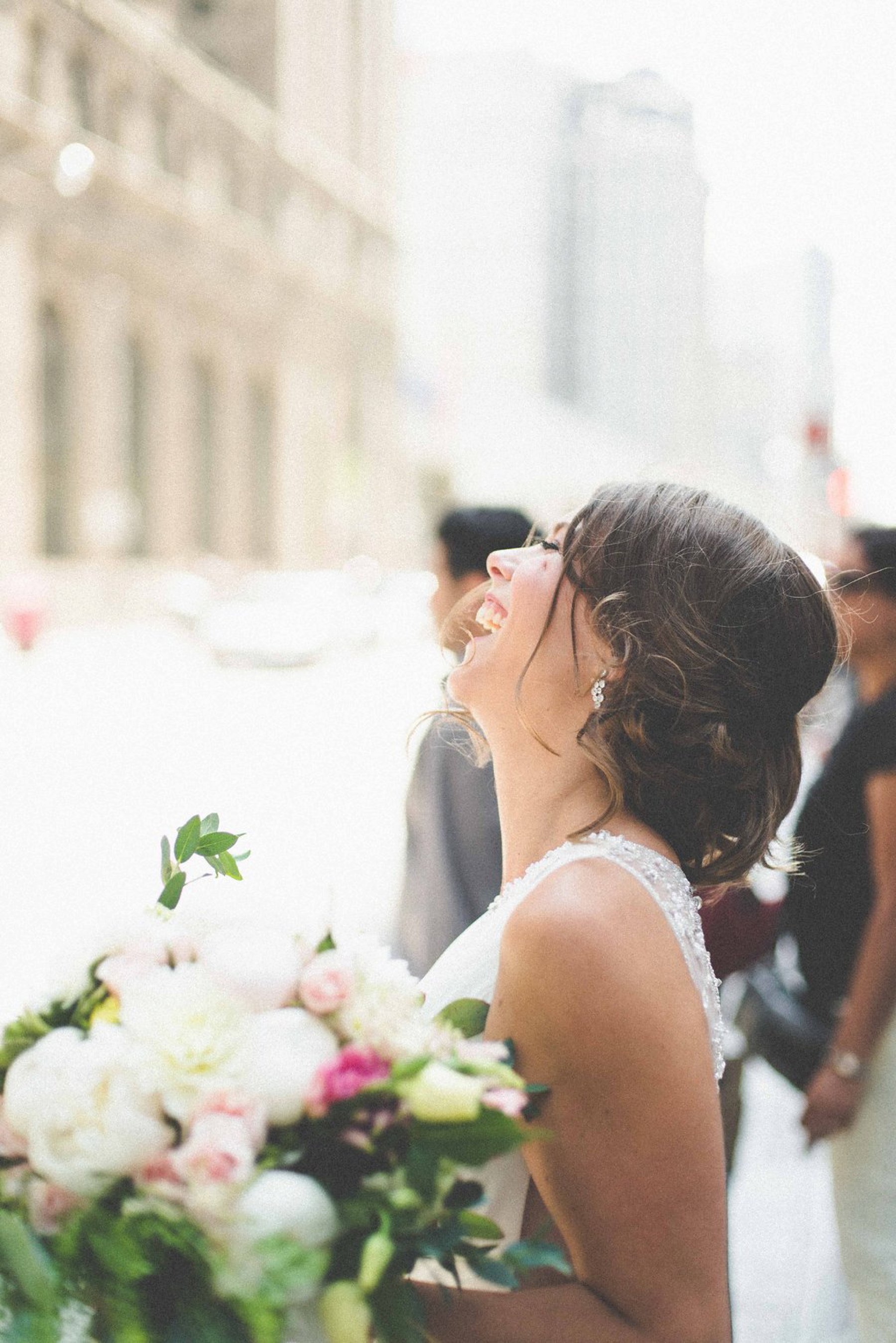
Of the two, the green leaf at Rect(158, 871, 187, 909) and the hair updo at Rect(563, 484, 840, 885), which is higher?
the hair updo at Rect(563, 484, 840, 885)

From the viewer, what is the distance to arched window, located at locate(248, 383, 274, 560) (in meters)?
31.3

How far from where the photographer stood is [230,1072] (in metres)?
0.85

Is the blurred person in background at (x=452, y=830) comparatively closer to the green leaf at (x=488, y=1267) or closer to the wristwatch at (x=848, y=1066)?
the wristwatch at (x=848, y=1066)

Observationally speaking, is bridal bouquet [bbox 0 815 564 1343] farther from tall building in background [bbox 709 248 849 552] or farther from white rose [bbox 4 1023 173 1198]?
tall building in background [bbox 709 248 849 552]

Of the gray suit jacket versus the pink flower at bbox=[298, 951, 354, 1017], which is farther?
the gray suit jacket

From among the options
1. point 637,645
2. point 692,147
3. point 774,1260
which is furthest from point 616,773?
point 692,147

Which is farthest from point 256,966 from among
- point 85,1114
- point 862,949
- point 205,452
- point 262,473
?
point 262,473

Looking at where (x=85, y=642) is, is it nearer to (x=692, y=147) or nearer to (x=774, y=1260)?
(x=692, y=147)

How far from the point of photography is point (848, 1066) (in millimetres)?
2434

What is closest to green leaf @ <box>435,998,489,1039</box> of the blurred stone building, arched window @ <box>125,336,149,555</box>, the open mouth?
the open mouth

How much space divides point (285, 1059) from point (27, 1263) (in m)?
0.21

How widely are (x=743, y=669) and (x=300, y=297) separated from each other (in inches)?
1222

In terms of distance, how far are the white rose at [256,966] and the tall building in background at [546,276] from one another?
0.78 m

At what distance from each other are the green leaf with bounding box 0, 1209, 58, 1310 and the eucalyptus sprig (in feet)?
1.11
